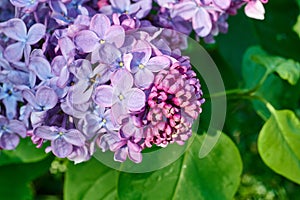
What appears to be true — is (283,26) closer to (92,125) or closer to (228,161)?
(228,161)

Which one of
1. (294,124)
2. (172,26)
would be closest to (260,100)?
(294,124)

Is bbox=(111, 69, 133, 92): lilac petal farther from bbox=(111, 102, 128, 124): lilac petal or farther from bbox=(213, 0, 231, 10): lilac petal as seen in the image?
bbox=(213, 0, 231, 10): lilac petal

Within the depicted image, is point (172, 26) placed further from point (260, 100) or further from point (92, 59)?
point (260, 100)

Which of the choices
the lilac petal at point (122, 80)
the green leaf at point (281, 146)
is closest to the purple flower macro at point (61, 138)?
the lilac petal at point (122, 80)

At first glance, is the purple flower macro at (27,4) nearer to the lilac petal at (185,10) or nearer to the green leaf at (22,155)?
the lilac petal at (185,10)

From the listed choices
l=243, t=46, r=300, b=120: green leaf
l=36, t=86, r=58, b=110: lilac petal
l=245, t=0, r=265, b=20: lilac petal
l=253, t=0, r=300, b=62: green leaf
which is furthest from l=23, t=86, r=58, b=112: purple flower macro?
l=253, t=0, r=300, b=62: green leaf
